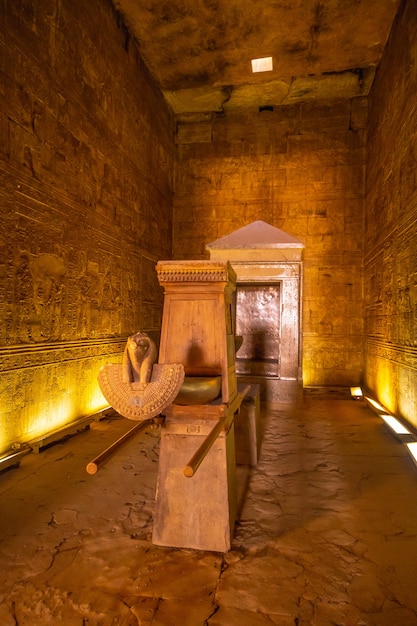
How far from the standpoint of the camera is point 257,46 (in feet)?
26.0

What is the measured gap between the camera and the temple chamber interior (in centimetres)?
233

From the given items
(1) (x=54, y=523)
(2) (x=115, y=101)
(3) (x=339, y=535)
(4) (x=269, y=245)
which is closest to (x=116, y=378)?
(1) (x=54, y=523)

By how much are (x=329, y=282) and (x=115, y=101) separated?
634 cm

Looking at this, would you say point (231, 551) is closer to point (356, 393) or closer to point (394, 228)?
point (394, 228)

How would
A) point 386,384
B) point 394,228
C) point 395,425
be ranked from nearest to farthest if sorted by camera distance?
point 395,425 → point 394,228 → point 386,384

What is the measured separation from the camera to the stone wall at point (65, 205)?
4.33 m

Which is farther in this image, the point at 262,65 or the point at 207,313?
the point at 262,65

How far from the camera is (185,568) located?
2344 millimetres

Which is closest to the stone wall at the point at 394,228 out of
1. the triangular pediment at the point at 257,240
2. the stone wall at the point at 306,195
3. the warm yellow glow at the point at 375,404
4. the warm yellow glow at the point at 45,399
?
the warm yellow glow at the point at 375,404

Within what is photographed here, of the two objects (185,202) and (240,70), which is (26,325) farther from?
(240,70)

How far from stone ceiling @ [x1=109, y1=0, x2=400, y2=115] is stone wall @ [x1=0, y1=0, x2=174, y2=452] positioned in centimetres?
82

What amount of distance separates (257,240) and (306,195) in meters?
2.96

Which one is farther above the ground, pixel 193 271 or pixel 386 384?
pixel 193 271

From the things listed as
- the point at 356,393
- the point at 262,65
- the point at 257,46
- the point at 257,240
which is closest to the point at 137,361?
the point at 257,240
